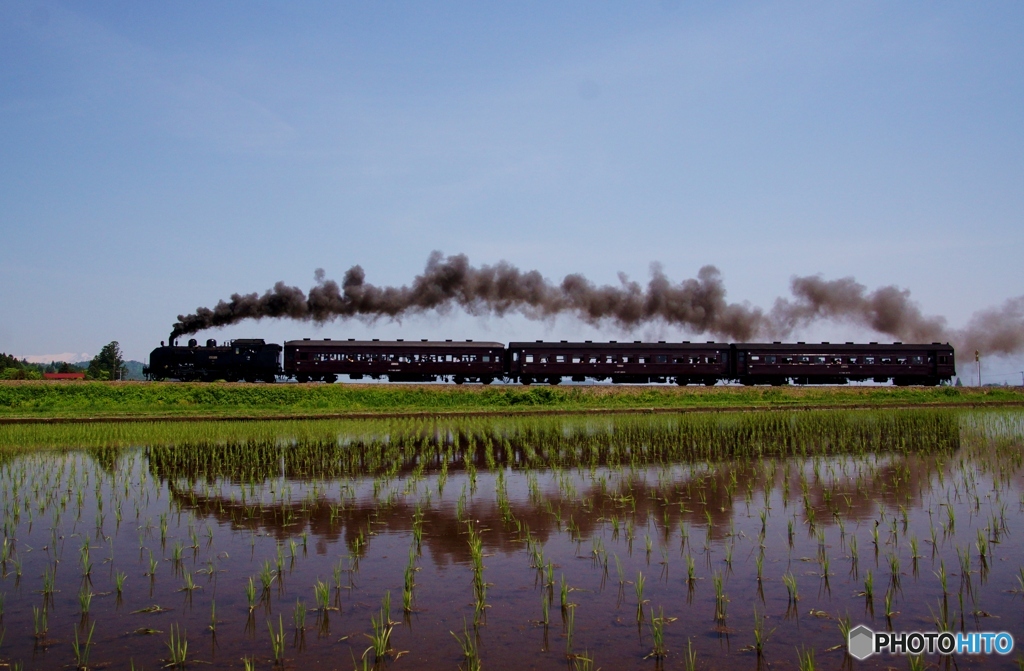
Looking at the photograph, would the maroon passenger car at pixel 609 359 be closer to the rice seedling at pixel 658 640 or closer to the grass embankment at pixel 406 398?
the grass embankment at pixel 406 398

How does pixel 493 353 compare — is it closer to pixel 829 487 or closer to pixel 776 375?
pixel 776 375

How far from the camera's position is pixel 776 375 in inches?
1895

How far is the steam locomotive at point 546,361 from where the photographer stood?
46438mm

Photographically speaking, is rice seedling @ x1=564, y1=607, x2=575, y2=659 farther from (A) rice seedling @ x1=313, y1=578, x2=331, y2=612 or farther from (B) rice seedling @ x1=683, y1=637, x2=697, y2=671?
(A) rice seedling @ x1=313, y1=578, x2=331, y2=612

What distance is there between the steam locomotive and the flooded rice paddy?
26.7 metres

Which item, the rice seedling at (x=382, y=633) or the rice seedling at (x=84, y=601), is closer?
the rice seedling at (x=382, y=633)

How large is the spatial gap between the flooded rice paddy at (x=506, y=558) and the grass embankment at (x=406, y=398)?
63.7ft

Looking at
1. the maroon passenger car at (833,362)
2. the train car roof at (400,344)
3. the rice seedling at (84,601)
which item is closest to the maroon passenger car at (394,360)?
the train car roof at (400,344)

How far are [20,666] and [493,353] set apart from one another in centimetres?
4097

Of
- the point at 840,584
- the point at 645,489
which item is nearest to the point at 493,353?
the point at 645,489

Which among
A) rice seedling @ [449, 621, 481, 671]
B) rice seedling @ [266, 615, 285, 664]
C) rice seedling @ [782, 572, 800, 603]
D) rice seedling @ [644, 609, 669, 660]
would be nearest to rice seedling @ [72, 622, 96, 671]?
rice seedling @ [266, 615, 285, 664]

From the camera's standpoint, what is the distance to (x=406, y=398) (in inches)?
1631

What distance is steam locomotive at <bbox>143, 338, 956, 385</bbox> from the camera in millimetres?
46438

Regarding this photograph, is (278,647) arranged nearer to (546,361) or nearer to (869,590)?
(869,590)
